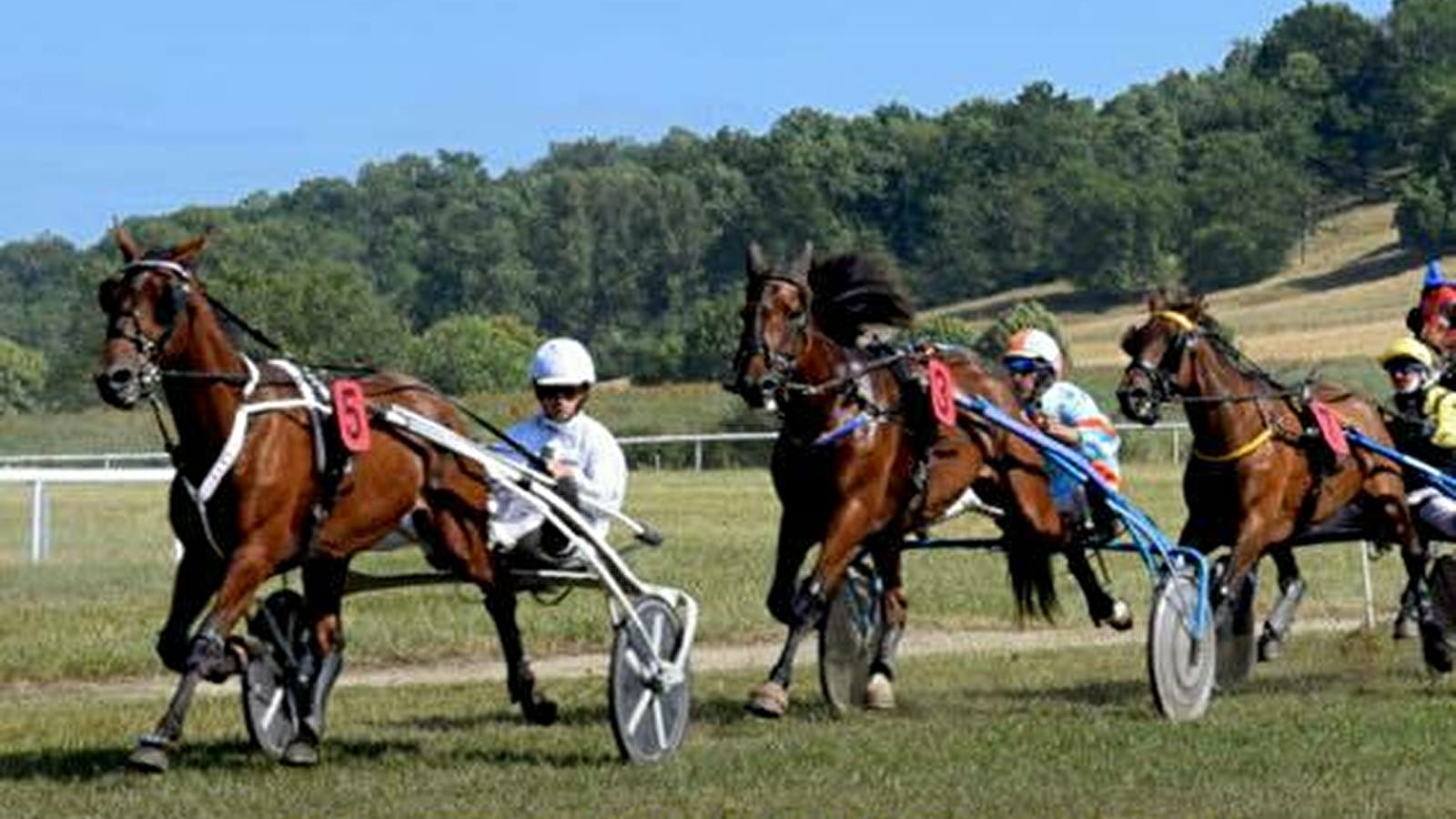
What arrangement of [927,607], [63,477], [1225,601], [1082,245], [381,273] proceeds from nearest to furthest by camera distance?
[1225,601] < [927,607] < [63,477] < [1082,245] < [381,273]

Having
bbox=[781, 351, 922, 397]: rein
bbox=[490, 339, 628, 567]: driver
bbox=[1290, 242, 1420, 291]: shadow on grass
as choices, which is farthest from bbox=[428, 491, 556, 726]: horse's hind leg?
bbox=[1290, 242, 1420, 291]: shadow on grass

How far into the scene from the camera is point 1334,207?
109m

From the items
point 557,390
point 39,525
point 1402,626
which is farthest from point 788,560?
point 39,525

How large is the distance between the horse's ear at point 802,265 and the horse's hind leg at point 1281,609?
129 inches

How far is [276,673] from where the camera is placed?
33.4 feet

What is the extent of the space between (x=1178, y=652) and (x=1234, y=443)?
1178mm

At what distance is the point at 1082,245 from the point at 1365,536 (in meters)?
88.7

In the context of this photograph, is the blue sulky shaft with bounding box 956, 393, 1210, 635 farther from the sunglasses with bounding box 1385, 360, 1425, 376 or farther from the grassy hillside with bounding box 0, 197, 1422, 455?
the grassy hillside with bounding box 0, 197, 1422, 455

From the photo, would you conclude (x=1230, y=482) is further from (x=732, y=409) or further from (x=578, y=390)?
(x=732, y=409)

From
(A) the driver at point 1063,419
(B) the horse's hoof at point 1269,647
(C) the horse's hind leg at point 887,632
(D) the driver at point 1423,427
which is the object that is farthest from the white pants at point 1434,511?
(C) the horse's hind leg at point 887,632

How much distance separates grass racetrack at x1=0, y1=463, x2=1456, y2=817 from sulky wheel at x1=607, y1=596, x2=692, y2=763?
0.11 m

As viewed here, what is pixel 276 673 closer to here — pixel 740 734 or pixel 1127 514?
pixel 740 734

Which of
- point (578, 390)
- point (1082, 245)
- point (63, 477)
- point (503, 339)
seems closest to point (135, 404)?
point (578, 390)

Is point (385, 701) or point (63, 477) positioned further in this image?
point (63, 477)
